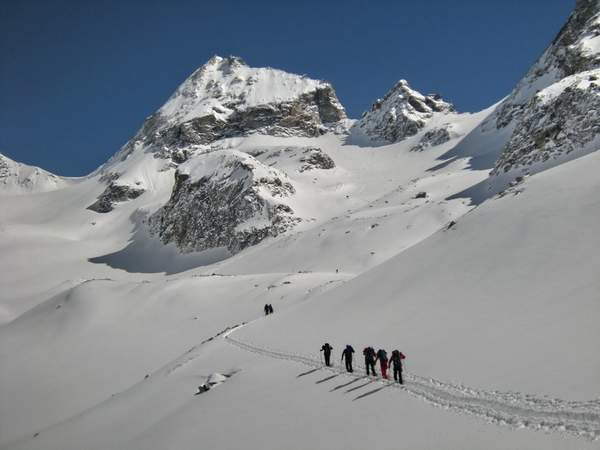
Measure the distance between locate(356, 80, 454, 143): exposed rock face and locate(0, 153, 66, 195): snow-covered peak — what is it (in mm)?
117243

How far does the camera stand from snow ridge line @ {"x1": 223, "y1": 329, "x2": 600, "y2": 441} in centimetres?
994

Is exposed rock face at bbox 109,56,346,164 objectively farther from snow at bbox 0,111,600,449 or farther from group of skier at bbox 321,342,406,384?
group of skier at bbox 321,342,406,384

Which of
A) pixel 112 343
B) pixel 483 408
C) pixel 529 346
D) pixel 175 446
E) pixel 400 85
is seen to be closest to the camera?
pixel 483 408

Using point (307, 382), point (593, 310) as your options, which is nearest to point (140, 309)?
point (307, 382)

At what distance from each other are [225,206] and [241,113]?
85.5m

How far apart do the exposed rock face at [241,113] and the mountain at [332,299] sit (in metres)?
41.1

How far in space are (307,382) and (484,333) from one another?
6.49 meters

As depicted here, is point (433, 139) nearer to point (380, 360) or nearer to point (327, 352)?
point (327, 352)

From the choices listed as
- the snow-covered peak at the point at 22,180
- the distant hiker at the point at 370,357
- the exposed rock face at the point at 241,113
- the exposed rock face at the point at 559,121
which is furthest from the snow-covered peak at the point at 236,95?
the distant hiker at the point at 370,357

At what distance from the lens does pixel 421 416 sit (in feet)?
41.1

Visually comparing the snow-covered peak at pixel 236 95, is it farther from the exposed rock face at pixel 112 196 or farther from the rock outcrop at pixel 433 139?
the rock outcrop at pixel 433 139

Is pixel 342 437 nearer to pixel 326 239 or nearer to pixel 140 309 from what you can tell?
pixel 140 309

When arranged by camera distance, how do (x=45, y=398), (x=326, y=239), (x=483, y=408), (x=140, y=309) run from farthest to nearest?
(x=326, y=239) → (x=140, y=309) → (x=45, y=398) → (x=483, y=408)

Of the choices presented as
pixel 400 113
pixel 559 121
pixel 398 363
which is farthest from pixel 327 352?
pixel 400 113
